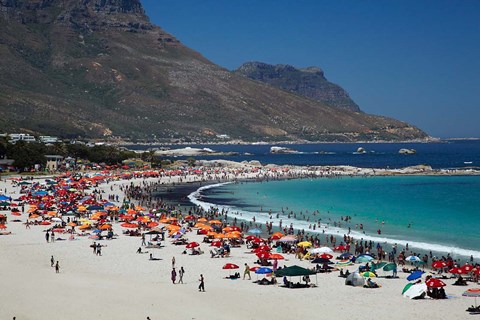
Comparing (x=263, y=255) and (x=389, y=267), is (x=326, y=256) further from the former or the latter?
(x=389, y=267)

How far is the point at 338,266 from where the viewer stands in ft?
108

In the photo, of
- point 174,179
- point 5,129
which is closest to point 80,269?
point 174,179

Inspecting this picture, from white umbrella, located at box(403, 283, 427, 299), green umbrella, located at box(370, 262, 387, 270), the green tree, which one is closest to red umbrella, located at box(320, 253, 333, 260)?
green umbrella, located at box(370, 262, 387, 270)

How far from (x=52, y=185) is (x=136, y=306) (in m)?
51.8

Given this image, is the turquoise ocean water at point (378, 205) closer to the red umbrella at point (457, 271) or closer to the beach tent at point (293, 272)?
the red umbrella at point (457, 271)

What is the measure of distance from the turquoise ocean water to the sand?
1308 cm

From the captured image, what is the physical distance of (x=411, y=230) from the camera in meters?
48.2

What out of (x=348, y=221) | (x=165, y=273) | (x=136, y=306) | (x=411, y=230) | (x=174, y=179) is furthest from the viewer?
(x=174, y=179)

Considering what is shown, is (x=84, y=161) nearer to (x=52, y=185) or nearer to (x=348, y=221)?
(x=52, y=185)

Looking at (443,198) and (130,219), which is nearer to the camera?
(130,219)

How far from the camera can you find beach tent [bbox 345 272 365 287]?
28337 millimetres

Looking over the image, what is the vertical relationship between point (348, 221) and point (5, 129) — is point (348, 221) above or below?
below

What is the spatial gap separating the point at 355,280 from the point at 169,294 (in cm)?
854

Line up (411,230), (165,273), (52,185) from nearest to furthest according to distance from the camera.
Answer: (165,273) < (411,230) < (52,185)
